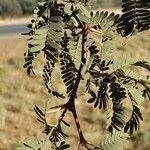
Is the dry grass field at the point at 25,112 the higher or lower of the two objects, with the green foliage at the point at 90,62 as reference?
lower

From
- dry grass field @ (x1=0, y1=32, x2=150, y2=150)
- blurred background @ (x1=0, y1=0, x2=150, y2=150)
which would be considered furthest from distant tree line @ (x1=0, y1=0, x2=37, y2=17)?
dry grass field @ (x1=0, y1=32, x2=150, y2=150)

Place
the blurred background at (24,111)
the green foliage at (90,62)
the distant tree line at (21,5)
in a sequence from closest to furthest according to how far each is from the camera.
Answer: the green foliage at (90,62) < the distant tree line at (21,5) < the blurred background at (24,111)

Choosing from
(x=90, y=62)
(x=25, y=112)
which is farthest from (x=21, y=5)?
(x=25, y=112)

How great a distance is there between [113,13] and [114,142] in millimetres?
270

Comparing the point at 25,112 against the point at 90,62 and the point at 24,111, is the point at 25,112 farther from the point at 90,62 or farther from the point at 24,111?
the point at 90,62

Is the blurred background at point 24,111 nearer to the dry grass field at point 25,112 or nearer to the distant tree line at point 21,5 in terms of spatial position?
the dry grass field at point 25,112

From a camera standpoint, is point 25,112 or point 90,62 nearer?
point 90,62

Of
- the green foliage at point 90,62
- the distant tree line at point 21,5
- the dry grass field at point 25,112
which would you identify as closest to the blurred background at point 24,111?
the dry grass field at point 25,112

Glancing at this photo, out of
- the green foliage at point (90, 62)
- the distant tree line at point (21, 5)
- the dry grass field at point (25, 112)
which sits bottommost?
the dry grass field at point (25, 112)

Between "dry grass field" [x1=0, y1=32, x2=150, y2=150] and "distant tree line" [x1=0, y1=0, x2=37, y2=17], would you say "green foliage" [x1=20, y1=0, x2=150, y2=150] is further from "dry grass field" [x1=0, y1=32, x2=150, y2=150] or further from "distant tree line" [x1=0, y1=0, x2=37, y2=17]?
"dry grass field" [x1=0, y1=32, x2=150, y2=150]

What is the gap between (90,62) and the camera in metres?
0.91

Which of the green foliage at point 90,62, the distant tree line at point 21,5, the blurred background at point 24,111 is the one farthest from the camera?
the blurred background at point 24,111

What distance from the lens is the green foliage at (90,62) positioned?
2.71 feet

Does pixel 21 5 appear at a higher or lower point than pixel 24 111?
higher
